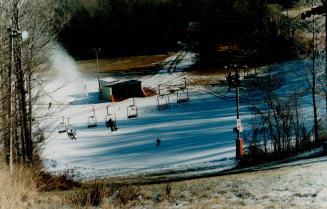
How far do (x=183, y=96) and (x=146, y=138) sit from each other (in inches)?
597

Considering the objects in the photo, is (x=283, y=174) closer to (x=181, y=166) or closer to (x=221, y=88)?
(x=181, y=166)

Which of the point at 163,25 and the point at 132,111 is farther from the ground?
the point at 163,25

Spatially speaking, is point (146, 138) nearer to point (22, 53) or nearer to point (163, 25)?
point (22, 53)

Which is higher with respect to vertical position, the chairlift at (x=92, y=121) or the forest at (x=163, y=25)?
the forest at (x=163, y=25)

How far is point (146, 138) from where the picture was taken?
4209cm

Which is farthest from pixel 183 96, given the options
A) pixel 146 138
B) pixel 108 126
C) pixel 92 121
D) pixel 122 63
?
pixel 122 63

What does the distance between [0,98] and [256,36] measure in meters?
58.1

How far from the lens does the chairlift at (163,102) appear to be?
173 feet

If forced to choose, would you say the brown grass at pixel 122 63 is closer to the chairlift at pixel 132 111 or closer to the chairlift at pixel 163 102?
the chairlift at pixel 163 102

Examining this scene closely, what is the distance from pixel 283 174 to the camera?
17.1m

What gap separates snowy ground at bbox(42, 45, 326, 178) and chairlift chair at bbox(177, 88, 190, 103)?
0.59 m

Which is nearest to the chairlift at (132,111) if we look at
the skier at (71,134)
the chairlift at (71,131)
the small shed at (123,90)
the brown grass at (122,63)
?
the small shed at (123,90)

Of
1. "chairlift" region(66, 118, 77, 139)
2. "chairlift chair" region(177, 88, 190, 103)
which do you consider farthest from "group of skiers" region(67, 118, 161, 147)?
"chairlift chair" region(177, 88, 190, 103)

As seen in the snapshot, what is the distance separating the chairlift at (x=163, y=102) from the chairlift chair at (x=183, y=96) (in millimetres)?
1302
